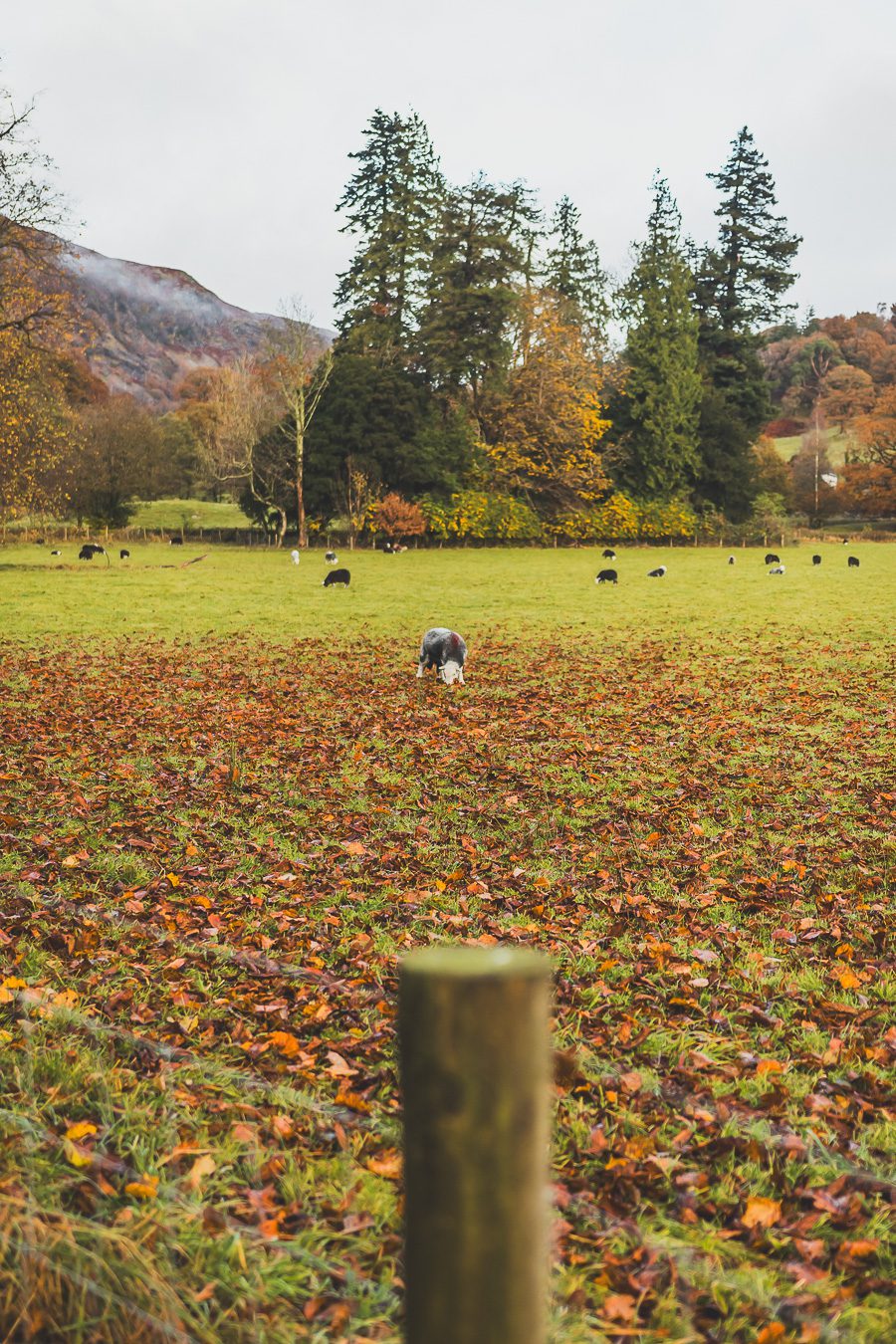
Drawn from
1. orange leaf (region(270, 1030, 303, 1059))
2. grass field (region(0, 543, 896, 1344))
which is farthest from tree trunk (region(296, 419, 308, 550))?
orange leaf (region(270, 1030, 303, 1059))

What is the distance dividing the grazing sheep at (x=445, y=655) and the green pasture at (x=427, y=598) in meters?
4.50

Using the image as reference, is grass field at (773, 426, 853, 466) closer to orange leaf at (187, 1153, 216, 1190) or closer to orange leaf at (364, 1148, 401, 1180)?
orange leaf at (364, 1148, 401, 1180)

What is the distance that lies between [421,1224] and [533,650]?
1526 centimetres

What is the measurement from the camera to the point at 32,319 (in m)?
31.2

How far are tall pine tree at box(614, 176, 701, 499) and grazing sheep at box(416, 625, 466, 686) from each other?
148 feet

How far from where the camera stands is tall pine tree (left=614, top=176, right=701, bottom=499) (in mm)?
54844

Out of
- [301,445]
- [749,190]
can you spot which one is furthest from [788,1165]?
[749,190]

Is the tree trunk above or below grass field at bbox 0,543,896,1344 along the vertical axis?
above

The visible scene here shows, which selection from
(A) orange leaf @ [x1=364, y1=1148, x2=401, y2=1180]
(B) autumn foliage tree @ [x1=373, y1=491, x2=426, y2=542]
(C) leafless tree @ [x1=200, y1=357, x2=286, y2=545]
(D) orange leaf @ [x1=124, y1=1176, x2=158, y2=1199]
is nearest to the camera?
(D) orange leaf @ [x1=124, y1=1176, x2=158, y2=1199]

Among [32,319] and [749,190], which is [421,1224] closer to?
[32,319]

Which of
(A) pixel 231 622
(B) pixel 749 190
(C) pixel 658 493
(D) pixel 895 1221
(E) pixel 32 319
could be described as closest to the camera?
(D) pixel 895 1221

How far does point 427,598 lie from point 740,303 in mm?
49516

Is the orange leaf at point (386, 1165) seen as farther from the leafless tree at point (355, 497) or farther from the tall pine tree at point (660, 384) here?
the tall pine tree at point (660, 384)

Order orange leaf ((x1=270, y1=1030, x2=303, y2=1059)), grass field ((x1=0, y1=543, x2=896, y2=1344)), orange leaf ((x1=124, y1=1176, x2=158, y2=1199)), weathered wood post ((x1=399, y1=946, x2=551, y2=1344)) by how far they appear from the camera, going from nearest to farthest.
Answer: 1. weathered wood post ((x1=399, y1=946, x2=551, y2=1344))
2. grass field ((x1=0, y1=543, x2=896, y2=1344))
3. orange leaf ((x1=124, y1=1176, x2=158, y2=1199))
4. orange leaf ((x1=270, y1=1030, x2=303, y2=1059))
